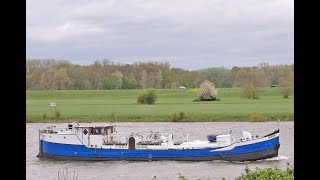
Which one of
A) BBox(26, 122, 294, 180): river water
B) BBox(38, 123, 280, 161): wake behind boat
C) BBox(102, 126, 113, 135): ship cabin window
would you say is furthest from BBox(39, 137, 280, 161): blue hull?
BBox(102, 126, 113, 135): ship cabin window

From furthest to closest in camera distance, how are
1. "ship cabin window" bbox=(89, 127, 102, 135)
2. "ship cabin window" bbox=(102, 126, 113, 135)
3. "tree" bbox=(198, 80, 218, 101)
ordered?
"tree" bbox=(198, 80, 218, 101) → "ship cabin window" bbox=(102, 126, 113, 135) → "ship cabin window" bbox=(89, 127, 102, 135)

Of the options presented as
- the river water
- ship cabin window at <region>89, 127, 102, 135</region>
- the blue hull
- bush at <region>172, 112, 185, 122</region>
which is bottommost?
the river water

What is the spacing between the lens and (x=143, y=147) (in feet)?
107

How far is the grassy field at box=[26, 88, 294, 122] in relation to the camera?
206 ft

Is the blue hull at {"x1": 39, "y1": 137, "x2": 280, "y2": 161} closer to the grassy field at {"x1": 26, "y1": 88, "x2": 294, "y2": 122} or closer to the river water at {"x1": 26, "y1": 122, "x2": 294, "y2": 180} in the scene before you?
the river water at {"x1": 26, "y1": 122, "x2": 294, "y2": 180}

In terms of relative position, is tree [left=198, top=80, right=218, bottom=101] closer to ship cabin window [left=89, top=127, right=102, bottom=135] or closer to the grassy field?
the grassy field

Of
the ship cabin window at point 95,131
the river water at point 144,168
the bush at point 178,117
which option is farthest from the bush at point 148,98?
the ship cabin window at point 95,131

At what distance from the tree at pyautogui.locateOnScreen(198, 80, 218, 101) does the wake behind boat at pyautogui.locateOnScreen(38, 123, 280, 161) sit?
5446 cm

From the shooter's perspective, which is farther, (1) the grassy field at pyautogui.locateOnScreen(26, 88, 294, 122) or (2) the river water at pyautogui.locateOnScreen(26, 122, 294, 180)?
(1) the grassy field at pyautogui.locateOnScreen(26, 88, 294, 122)

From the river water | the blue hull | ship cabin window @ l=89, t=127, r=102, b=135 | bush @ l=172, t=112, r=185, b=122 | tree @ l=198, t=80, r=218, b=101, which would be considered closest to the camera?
the river water

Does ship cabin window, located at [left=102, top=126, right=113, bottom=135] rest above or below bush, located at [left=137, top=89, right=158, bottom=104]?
below

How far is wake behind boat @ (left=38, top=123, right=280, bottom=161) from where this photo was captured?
103 feet
